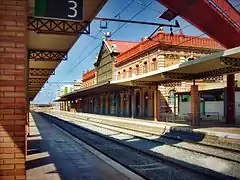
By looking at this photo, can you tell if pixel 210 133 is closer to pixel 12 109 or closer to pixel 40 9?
pixel 40 9

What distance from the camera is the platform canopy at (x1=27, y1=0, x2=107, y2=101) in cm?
526

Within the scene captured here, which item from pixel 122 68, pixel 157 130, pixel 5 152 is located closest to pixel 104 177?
pixel 5 152

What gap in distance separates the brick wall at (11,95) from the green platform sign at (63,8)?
1.42 meters

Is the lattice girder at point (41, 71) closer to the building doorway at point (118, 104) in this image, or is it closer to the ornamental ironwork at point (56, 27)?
the ornamental ironwork at point (56, 27)

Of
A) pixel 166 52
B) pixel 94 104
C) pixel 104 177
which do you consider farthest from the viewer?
pixel 94 104

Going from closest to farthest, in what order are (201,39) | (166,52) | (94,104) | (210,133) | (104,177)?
(104,177)
(210,133)
(166,52)
(201,39)
(94,104)

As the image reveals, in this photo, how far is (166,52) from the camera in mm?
35594

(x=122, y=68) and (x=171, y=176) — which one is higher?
(x=122, y=68)

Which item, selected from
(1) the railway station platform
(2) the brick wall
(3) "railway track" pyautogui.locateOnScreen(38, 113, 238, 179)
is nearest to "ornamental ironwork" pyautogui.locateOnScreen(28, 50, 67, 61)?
(3) "railway track" pyautogui.locateOnScreen(38, 113, 238, 179)

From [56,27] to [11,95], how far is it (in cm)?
404

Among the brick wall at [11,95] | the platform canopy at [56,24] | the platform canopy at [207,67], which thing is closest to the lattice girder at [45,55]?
the platform canopy at [56,24]

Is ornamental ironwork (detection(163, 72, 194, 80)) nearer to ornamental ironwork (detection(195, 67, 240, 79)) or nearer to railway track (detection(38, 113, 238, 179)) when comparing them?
ornamental ironwork (detection(195, 67, 240, 79))

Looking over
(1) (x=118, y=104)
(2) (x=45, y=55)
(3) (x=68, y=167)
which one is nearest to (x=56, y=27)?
(3) (x=68, y=167)

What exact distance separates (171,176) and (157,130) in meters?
12.5
